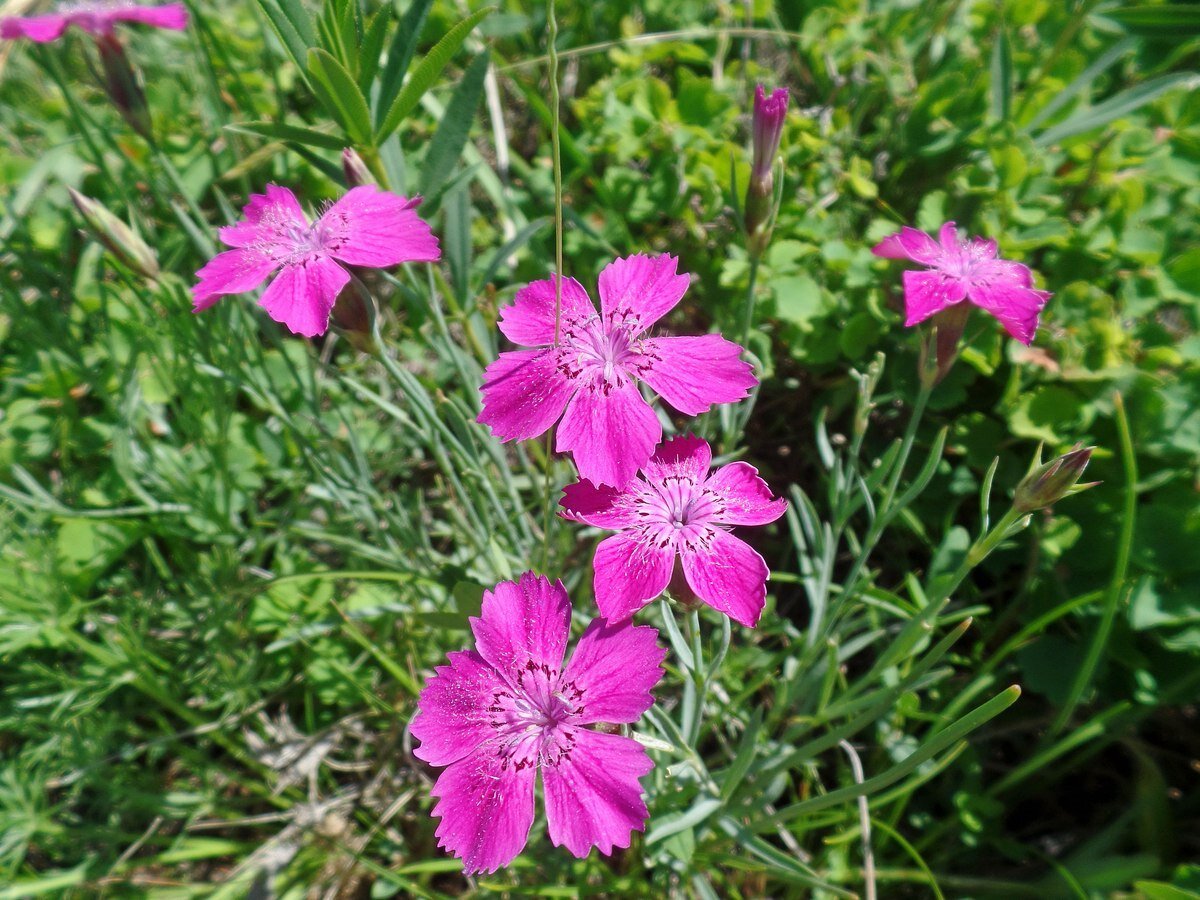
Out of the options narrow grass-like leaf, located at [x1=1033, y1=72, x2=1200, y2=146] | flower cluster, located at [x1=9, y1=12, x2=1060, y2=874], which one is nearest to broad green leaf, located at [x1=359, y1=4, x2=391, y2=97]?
flower cluster, located at [x1=9, y1=12, x2=1060, y2=874]

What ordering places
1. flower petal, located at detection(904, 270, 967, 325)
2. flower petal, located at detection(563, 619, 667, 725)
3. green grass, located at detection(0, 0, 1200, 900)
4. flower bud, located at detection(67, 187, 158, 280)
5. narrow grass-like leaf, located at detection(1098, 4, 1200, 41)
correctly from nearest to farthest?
flower petal, located at detection(563, 619, 667, 725) < flower petal, located at detection(904, 270, 967, 325) < flower bud, located at detection(67, 187, 158, 280) < green grass, located at detection(0, 0, 1200, 900) < narrow grass-like leaf, located at detection(1098, 4, 1200, 41)

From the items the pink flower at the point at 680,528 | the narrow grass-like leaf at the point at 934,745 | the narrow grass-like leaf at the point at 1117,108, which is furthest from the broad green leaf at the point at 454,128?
the narrow grass-like leaf at the point at 1117,108

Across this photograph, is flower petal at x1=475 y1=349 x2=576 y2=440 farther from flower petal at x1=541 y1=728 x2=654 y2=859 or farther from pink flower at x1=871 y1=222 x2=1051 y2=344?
pink flower at x1=871 y1=222 x2=1051 y2=344

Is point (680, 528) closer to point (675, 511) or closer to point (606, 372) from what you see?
point (675, 511)

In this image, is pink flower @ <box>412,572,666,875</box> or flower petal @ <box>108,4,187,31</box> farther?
flower petal @ <box>108,4,187,31</box>

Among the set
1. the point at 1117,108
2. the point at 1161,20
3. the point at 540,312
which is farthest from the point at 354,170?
the point at 1161,20

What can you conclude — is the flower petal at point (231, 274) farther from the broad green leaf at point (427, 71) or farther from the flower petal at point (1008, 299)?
the flower petal at point (1008, 299)
